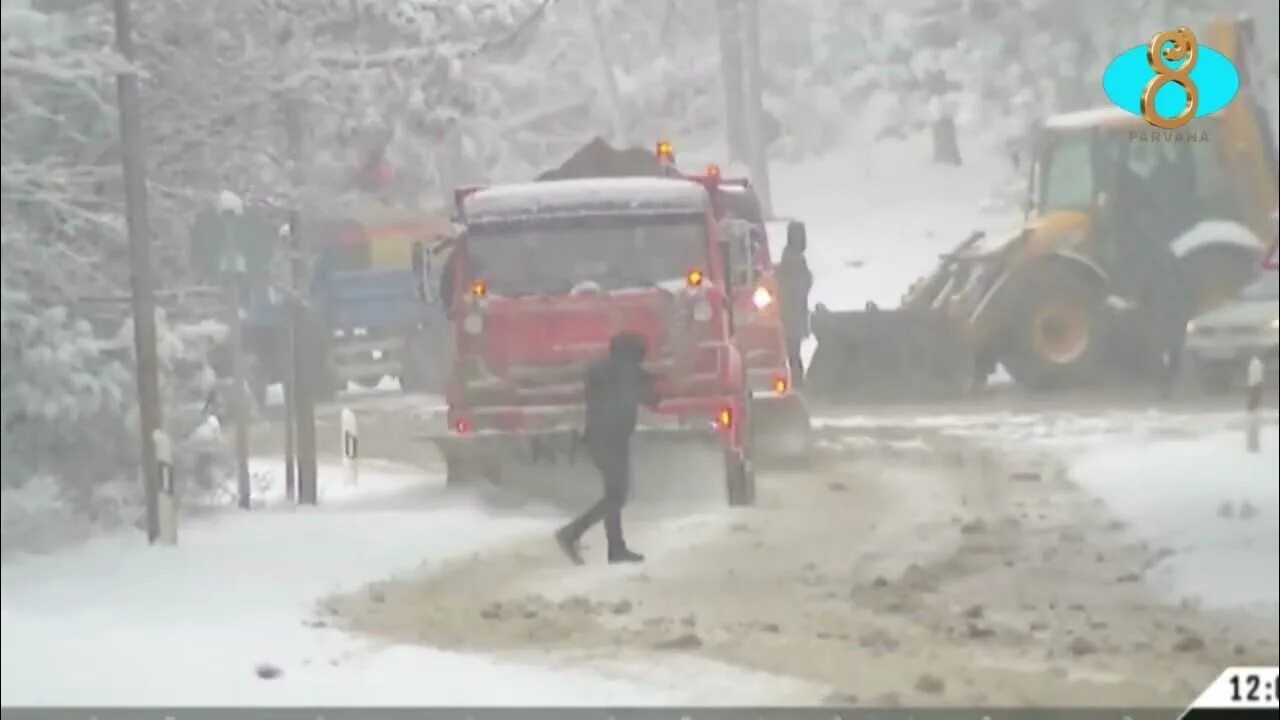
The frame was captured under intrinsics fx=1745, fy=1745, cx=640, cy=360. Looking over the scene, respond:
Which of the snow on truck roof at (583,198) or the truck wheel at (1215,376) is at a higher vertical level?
the snow on truck roof at (583,198)

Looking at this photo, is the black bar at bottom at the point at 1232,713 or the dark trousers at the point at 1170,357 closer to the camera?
the black bar at bottom at the point at 1232,713

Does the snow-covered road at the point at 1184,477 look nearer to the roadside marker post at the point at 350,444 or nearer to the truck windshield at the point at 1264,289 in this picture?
the truck windshield at the point at 1264,289

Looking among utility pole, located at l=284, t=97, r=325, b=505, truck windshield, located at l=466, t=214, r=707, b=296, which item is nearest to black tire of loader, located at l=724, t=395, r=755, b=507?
truck windshield, located at l=466, t=214, r=707, b=296

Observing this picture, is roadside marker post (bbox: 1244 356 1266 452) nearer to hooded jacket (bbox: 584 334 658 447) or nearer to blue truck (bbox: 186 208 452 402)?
hooded jacket (bbox: 584 334 658 447)

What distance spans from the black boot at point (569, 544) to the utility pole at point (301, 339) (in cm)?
47

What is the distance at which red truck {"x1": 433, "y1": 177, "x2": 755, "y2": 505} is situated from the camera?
3209 millimetres

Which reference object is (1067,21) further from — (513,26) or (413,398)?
(413,398)

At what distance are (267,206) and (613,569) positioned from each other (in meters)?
0.94

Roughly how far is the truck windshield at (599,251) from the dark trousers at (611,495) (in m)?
0.30

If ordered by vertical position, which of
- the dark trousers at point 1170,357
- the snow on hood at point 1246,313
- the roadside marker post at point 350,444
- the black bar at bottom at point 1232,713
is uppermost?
the snow on hood at point 1246,313

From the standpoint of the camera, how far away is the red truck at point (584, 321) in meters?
3.21

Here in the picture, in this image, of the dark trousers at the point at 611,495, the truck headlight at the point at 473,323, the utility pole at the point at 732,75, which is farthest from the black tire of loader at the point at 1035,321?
the truck headlight at the point at 473,323

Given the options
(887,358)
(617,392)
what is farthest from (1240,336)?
(617,392)

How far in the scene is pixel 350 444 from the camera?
10.7 feet
